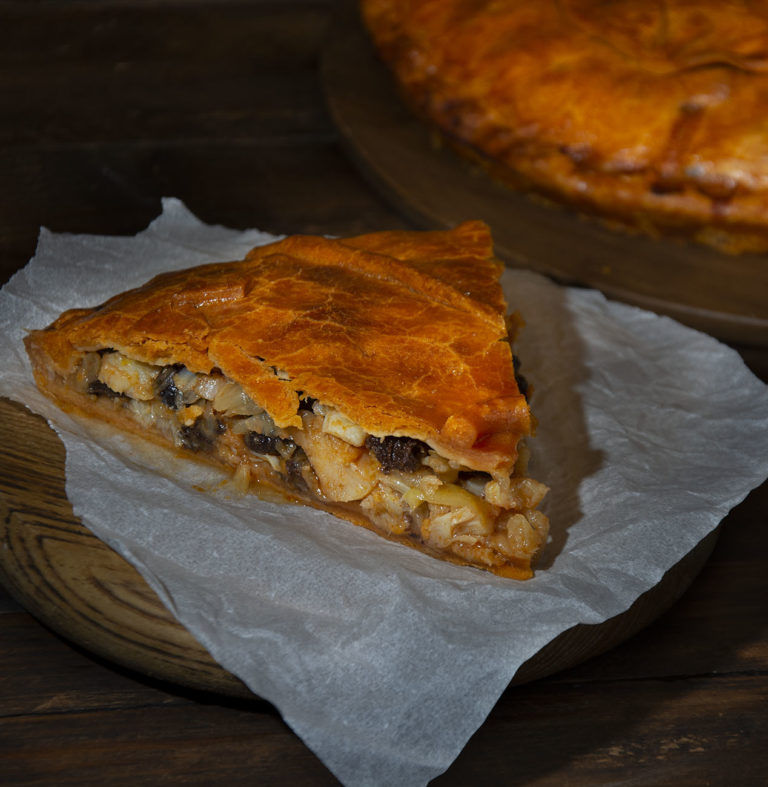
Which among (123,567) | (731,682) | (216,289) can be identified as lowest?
(731,682)

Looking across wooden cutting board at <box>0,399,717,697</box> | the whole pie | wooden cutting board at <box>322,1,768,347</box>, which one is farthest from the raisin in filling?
the whole pie

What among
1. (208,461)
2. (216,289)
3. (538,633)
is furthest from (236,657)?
(216,289)

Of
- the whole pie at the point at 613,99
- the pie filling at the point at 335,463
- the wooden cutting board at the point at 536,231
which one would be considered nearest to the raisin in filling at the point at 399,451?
the pie filling at the point at 335,463

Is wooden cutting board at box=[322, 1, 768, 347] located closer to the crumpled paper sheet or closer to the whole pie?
the whole pie

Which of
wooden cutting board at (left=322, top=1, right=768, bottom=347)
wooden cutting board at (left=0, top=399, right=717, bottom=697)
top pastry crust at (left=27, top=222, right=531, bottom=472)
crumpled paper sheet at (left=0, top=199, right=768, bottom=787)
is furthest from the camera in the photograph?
wooden cutting board at (left=322, top=1, right=768, bottom=347)

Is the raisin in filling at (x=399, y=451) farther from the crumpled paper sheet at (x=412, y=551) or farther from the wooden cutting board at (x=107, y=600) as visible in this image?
the wooden cutting board at (x=107, y=600)

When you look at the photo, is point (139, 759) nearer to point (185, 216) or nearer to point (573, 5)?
point (185, 216)

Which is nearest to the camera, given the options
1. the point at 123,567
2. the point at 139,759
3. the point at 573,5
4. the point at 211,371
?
the point at 139,759

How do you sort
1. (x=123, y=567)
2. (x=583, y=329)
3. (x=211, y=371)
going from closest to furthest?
(x=123, y=567) < (x=211, y=371) < (x=583, y=329)

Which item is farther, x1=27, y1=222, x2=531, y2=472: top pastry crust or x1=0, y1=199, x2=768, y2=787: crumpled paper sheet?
x1=27, y1=222, x2=531, y2=472: top pastry crust
